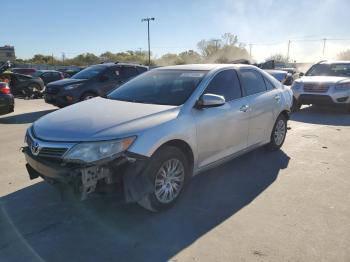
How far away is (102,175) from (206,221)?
1238 mm

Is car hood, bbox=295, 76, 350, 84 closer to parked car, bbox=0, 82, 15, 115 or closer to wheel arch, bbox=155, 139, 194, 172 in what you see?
wheel arch, bbox=155, 139, 194, 172

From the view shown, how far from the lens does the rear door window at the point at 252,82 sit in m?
5.37

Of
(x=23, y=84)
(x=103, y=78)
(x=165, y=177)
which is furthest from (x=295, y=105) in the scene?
(x=23, y=84)

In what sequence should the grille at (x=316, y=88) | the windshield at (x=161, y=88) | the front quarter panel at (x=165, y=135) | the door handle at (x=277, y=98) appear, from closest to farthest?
→ the front quarter panel at (x=165, y=135)
the windshield at (x=161, y=88)
the door handle at (x=277, y=98)
the grille at (x=316, y=88)

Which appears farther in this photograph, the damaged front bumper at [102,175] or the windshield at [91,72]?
the windshield at [91,72]

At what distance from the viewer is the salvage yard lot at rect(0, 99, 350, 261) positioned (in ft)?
10.6

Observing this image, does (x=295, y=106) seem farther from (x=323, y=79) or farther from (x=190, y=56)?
(x=190, y=56)

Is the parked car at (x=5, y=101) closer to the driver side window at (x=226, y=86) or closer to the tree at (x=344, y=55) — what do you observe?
the driver side window at (x=226, y=86)

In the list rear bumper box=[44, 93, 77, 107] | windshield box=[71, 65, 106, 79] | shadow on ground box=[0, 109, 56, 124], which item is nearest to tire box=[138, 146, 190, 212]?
shadow on ground box=[0, 109, 56, 124]

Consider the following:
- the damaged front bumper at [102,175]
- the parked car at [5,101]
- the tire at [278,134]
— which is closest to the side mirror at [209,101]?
the damaged front bumper at [102,175]

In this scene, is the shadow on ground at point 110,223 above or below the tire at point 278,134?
below

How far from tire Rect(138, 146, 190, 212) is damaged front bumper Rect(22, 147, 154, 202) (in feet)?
0.46

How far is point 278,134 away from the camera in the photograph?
6.38 meters

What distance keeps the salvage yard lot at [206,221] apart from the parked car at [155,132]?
0.33m
